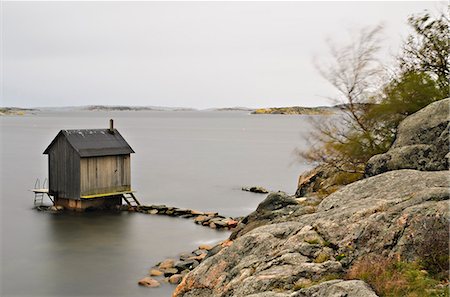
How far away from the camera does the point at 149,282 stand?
21578mm

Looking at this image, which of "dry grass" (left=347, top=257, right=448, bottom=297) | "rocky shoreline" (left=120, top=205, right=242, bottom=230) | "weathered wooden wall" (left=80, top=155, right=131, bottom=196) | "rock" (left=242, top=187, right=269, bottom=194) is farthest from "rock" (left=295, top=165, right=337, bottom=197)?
"rock" (left=242, top=187, right=269, bottom=194)

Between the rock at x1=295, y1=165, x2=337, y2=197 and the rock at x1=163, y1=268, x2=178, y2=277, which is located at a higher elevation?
the rock at x1=295, y1=165, x2=337, y2=197

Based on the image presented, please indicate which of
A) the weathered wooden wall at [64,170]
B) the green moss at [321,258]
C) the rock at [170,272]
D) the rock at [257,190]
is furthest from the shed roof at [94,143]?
the green moss at [321,258]

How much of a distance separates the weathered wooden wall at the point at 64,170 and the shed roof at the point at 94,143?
0.36 m

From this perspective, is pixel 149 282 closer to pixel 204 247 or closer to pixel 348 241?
pixel 204 247

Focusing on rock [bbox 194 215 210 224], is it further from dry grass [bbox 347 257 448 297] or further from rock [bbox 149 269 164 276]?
dry grass [bbox 347 257 448 297]

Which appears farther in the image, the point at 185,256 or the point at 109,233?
the point at 109,233

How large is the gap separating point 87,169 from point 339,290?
27.2 m

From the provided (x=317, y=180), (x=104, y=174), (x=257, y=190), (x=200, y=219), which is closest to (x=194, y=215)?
(x=200, y=219)

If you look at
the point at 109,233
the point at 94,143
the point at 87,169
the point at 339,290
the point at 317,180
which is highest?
the point at 94,143

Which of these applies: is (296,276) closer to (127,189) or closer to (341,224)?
(341,224)

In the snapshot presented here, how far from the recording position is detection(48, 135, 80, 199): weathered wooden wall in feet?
111

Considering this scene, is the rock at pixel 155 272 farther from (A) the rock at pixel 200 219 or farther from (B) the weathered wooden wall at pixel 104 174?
(B) the weathered wooden wall at pixel 104 174

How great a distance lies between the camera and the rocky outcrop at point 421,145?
558 inches
